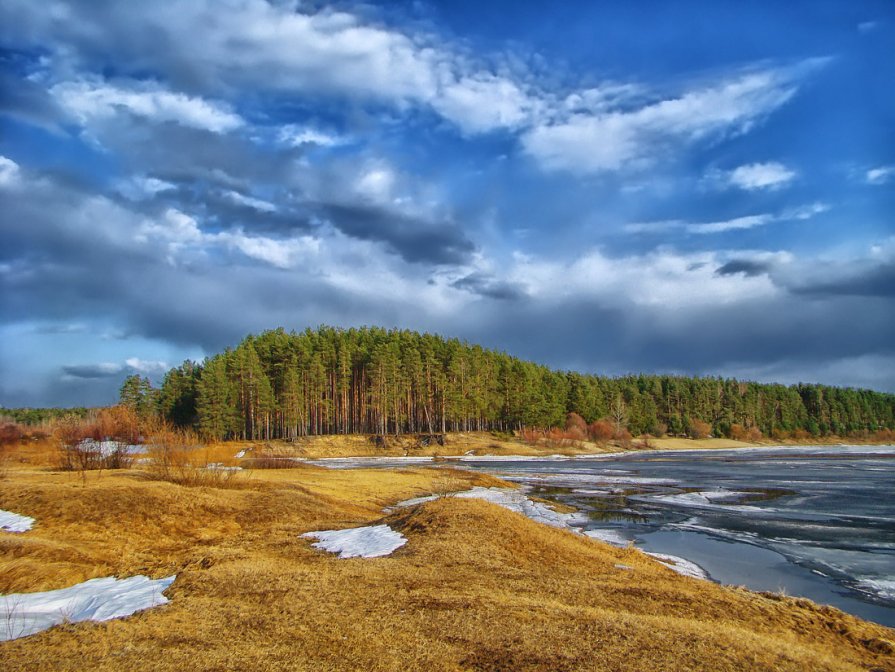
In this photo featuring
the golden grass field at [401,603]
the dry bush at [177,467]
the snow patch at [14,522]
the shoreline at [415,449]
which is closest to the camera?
the golden grass field at [401,603]

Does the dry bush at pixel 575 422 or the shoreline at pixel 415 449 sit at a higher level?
the dry bush at pixel 575 422

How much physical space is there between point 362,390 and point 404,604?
305ft

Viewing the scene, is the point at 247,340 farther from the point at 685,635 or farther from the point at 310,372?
the point at 685,635

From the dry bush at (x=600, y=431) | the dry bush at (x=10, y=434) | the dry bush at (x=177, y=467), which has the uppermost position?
the dry bush at (x=10, y=434)

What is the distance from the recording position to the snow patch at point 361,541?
14078 mm

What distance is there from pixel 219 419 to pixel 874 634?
84.2 metres

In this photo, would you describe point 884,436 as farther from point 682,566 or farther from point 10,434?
point 10,434

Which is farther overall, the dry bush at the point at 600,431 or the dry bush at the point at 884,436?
the dry bush at the point at 884,436

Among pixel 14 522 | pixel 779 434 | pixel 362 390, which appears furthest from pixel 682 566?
pixel 779 434

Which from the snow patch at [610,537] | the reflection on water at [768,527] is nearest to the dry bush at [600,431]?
the reflection on water at [768,527]

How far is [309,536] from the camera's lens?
16.4 meters

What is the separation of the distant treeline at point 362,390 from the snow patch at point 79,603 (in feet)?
230

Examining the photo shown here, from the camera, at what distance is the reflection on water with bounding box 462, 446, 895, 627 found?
15.2m

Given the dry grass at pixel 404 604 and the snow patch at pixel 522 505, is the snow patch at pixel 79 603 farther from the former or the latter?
the snow patch at pixel 522 505
